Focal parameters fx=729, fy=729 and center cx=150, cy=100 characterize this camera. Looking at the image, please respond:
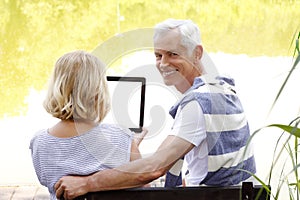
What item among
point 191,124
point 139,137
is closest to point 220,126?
point 191,124

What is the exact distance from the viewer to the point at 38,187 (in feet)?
17.4

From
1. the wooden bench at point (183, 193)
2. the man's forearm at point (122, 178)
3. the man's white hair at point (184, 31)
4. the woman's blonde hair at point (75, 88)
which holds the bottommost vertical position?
the wooden bench at point (183, 193)

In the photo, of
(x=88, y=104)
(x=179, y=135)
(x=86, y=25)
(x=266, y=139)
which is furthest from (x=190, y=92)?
(x=86, y=25)

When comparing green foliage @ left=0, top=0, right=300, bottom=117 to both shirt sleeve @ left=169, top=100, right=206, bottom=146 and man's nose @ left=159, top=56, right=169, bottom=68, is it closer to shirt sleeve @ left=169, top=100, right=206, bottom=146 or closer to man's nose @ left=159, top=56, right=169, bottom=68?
man's nose @ left=159, top=56, right=169, bottom=68

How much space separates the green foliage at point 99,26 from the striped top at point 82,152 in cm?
460

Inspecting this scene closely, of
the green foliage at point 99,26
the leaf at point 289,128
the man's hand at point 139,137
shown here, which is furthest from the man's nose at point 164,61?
the green foliage at point 99,26

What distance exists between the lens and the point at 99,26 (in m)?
7.23

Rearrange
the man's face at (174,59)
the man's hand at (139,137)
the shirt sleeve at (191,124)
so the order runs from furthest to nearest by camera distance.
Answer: the man's face at (174,59) < the man's hand at (139,137) < the shirt sleeve at (191,124)

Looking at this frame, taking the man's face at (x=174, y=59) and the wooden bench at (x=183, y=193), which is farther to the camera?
the man's face at (x=174, y=59)

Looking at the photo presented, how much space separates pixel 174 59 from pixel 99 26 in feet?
16.0

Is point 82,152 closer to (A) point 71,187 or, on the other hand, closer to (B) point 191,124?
(A) point 71,187

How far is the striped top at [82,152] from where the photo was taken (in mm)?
2219

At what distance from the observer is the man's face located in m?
2.40

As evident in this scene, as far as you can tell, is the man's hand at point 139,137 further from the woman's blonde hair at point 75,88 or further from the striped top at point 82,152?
the woman's blonde hair at point 75,88
